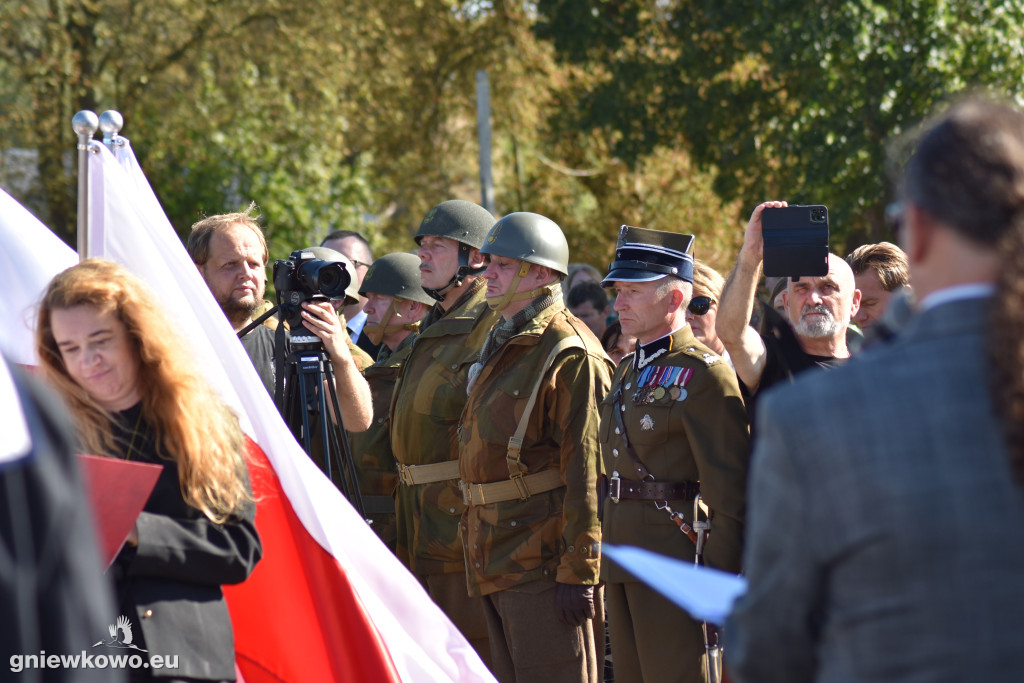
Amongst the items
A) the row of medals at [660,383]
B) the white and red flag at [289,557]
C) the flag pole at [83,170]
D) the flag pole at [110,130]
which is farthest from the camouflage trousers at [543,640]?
the flag pole at [110,130]

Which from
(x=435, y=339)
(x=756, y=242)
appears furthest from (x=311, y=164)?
(x=756, y=242)

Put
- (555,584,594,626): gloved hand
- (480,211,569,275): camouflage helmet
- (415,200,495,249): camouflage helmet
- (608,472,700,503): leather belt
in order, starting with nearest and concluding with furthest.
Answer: (608,472,700,503): leather belt → (555,584,594,626): gloved hand → (480,211,569,275): camouflage helmet → (415,200,495,249): camouflage helmet

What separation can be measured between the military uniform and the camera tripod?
820 millimetres

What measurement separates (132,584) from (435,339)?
281 cm

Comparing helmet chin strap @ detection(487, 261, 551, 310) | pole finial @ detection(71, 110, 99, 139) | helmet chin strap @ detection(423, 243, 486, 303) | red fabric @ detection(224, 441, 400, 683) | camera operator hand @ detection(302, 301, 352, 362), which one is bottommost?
red fabric @ detection(224, 441, 400, 683)

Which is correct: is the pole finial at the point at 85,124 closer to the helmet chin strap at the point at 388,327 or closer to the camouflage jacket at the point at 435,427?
the camouflage jacket at the point at 435,427

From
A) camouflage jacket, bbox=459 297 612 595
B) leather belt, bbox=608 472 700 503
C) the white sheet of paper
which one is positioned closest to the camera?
the white sheet of paper

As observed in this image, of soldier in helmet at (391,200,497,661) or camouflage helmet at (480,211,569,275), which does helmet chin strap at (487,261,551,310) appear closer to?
camouflage helmet at (480,211,569,275)

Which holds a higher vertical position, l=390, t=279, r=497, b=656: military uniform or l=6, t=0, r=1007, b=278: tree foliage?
l=6, t=0, r=1007, b=278: tree foliage

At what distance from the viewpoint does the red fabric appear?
3.03 metres

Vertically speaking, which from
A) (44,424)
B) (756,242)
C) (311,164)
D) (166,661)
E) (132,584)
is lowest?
(166,661)

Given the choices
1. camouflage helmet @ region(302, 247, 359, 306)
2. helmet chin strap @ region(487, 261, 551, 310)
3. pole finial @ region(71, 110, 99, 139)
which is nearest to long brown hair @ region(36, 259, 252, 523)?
pole finial @ region(71, 110, 99, 139)

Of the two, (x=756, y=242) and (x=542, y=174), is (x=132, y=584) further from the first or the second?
(x=542, y=174)

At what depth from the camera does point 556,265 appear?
15.5 ft
